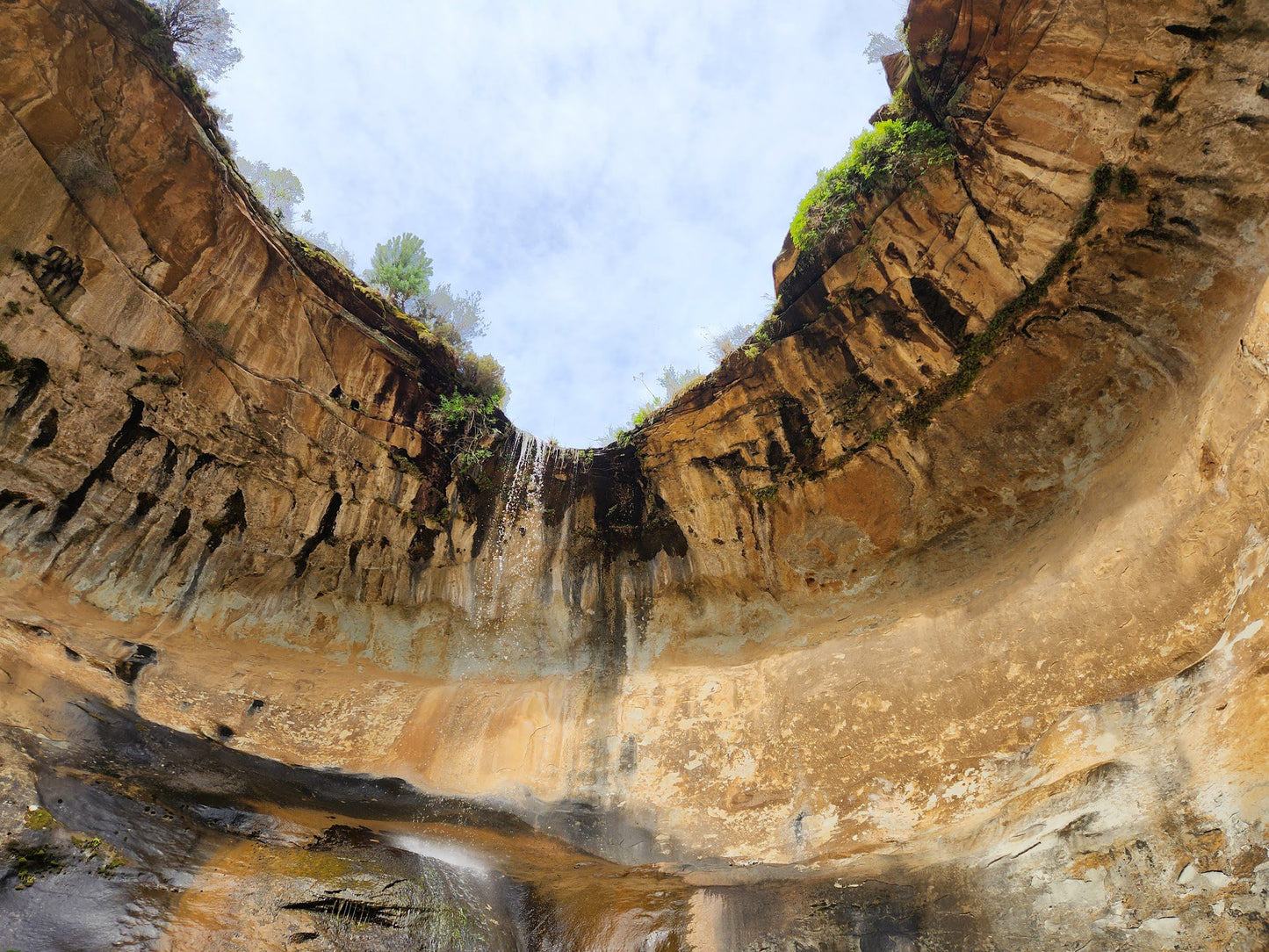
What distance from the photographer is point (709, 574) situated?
33.3 ft

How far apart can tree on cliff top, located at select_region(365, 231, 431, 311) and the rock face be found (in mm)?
2314

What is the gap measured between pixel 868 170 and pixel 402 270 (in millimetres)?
8109

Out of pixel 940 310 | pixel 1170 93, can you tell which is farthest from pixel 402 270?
pixel 1170 93

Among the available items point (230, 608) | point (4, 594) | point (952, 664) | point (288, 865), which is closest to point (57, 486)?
point (4, 594)

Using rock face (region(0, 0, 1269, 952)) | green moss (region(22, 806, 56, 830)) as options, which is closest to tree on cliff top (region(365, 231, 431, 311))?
rock face (region(0, 0, 1269, 952))

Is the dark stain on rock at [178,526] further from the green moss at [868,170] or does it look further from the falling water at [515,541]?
the green moss at [868,170]

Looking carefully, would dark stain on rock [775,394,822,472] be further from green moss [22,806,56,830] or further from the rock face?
green moss [22,806,56,830]

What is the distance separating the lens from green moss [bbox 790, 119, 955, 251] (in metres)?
7.10

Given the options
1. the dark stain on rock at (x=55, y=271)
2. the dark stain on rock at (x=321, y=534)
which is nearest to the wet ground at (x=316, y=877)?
the dark stain on rock at (x=321, y=534)

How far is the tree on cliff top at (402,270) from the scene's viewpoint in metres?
11.3

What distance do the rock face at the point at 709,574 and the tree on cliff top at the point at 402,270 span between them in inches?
91.1

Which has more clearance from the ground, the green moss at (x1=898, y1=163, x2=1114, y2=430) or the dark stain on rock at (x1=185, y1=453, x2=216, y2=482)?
the green moss at (x1=898, y1=163, x2=1114, y2=430)

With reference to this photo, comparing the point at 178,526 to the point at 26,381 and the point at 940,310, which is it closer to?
the point at 26,381

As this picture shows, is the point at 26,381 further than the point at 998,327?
No
